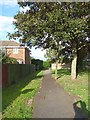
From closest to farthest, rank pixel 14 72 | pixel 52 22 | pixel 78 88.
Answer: pixel 78 88
pixel 52 22
pixel 14 72

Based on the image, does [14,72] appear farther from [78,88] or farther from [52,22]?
[78,88]

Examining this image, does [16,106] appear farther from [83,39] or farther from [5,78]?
[83,39]

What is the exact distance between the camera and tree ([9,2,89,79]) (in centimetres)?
2333

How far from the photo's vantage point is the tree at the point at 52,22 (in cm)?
2333

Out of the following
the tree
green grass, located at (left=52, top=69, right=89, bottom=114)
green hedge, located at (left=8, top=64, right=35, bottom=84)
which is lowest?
green grass, located at (left=52, top=69, right=89, bottom=114)

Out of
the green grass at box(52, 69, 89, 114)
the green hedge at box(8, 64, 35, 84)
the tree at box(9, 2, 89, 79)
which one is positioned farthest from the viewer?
the green hedge at box(8, 64, 35, 84)

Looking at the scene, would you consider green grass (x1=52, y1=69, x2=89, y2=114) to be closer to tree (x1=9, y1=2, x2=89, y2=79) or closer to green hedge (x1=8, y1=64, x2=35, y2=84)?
tree (x1=9, y1=2, x2=89, y2=79)

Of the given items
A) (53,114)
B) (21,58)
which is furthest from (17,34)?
(21,58)

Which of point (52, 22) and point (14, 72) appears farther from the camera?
point (14, 72)

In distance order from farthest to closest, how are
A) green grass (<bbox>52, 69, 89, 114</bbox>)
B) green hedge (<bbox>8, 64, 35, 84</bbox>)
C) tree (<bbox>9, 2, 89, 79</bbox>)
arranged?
green hedge (<bbox>8, 64, 35, 84</bbox>) → tree (<bbox>9, 2, 89, 79</bbox>) → green grass (<bbox>52, 69, 89, 114</bbox>)

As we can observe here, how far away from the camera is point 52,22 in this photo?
23.5m

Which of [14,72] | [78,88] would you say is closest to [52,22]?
[78,88]

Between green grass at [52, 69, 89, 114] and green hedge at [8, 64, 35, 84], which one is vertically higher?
green hedge at [8, 64, 35, 84]

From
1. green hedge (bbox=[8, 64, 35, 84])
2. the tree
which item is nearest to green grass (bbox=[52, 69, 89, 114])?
the tree
